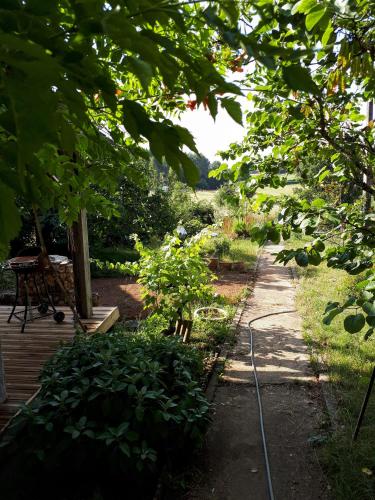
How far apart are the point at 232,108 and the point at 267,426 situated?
3.29 m

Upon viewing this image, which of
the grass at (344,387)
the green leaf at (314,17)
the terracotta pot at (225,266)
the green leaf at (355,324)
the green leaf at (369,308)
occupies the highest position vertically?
the green leaf at (314,17)

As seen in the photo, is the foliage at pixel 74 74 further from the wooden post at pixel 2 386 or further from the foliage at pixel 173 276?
the foliage at pixel 173 276

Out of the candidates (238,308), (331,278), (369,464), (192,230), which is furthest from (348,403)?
(192,230)

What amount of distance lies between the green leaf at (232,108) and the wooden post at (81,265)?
4166mm

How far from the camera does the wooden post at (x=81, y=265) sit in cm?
485

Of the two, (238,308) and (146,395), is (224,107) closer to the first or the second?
(146,395)

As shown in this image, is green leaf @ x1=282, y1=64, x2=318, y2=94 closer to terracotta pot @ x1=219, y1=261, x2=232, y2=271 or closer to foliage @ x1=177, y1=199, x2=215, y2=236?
terracotta pot @ x1=219, y1=261, x2=232, y2=271

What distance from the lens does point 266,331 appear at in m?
5.88

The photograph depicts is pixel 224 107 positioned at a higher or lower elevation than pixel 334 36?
lower

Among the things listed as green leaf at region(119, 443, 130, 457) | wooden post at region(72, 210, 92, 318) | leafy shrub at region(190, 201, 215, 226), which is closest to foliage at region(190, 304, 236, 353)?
wooden post at region(72, 210, 92, 318)

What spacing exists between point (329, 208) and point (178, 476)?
2.11 meters

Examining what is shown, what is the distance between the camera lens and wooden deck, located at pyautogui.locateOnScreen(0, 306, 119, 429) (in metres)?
3.34

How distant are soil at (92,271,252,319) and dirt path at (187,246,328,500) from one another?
2.21 m

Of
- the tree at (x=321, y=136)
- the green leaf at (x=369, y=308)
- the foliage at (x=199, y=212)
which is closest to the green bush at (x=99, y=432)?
the tree at (x=321, y=136)
